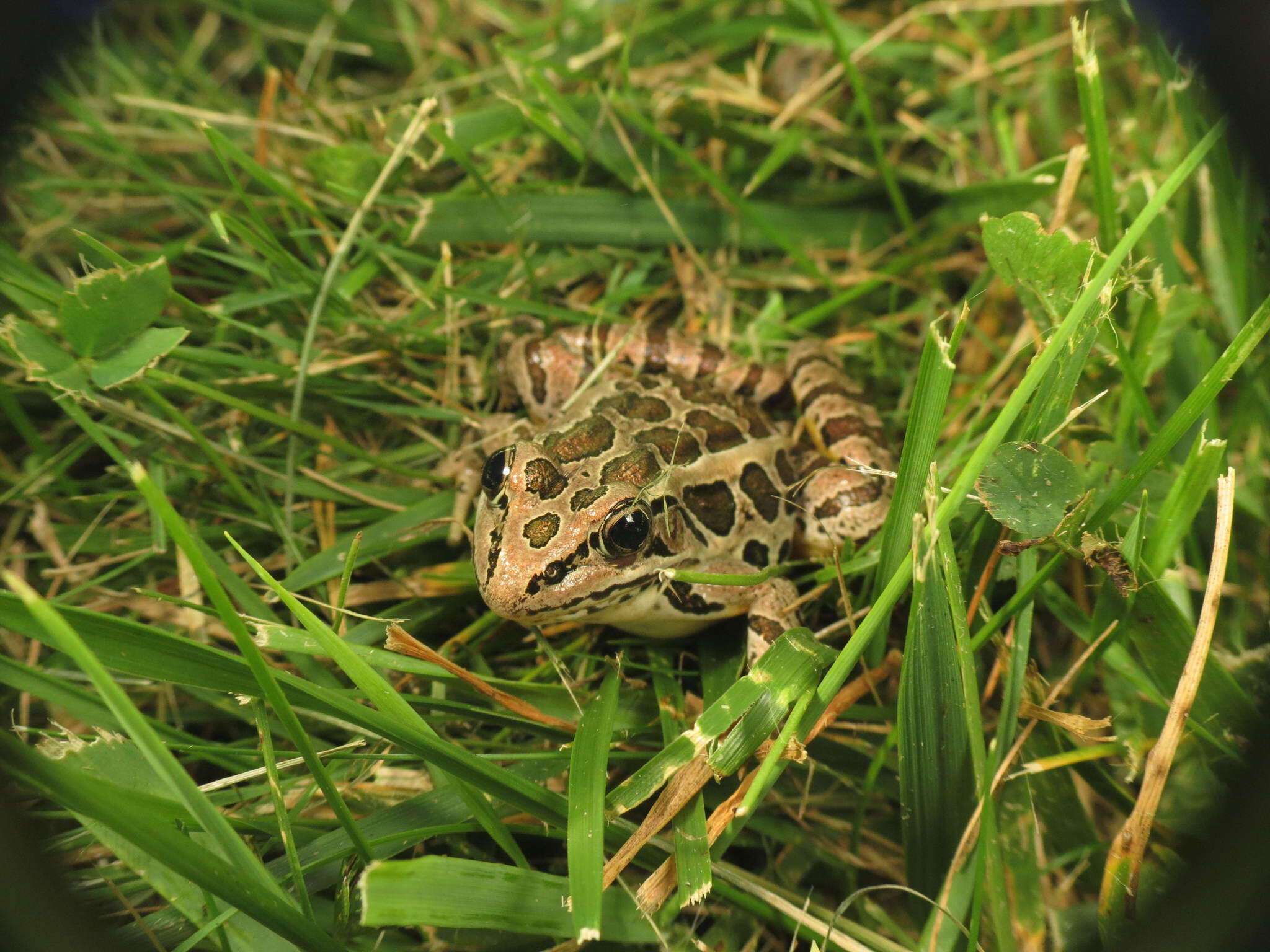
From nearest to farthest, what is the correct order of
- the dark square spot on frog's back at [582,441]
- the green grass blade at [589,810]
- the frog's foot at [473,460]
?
1. the green grass blade at [589,810]
2. the dark square spot on frog's back at [582,441]
3. the frog's foot at [473,460]

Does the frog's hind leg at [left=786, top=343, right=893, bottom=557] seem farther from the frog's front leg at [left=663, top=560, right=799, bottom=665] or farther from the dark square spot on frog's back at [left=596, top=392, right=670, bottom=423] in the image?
the dark square spot on frog's back at [left=596, top=392, right=670, bottom=423]

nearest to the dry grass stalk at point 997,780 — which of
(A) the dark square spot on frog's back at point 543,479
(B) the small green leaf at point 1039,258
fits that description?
(B) the small green leaf at point 1039,258

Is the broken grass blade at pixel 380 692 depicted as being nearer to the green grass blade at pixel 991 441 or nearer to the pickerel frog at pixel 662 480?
the pickerel frog at pixel 662 480

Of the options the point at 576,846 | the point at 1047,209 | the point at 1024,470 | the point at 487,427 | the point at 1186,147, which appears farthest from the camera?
the point at 1047,209

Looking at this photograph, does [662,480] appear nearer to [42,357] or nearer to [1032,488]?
[1032,488]

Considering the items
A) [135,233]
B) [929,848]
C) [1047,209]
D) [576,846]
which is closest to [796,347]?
[1047,209]

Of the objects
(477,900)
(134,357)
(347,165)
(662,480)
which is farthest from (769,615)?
(347,165)

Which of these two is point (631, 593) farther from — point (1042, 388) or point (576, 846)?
point (1042, 388)
